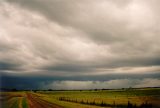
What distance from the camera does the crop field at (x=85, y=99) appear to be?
751 inches

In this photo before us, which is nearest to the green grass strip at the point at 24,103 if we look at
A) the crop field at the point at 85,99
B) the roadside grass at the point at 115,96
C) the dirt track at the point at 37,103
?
the crop field at the point at 85,99

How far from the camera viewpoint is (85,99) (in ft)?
64.0

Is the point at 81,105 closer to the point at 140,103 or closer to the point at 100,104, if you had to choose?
the point at 100,104

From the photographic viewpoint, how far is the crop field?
751 inches

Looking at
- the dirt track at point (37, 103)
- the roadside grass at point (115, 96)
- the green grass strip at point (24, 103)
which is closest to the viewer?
the dirt track at point (37, 103)

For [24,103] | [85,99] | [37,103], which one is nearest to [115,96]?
[85,99]

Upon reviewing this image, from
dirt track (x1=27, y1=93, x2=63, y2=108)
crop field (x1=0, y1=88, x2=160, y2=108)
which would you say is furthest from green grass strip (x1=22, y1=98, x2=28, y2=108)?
dirt track (x1=27, y1=93, x2=63, y2=108)

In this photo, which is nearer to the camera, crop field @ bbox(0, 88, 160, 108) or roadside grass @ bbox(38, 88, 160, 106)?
crop field @ bbox(0, 88, 160, 108)

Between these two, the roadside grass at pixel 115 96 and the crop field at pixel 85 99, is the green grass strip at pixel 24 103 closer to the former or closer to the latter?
the crop field at pixel 85 99

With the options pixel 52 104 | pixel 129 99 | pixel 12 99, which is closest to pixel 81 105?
pixel 52 104

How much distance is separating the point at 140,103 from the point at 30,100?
21.1ft

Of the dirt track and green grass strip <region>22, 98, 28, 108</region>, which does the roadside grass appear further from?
green grass strip <region>22, 98, 28, 108</region>

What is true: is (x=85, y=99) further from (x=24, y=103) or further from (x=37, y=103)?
(x=24, y=103)

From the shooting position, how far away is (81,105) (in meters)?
19.0
